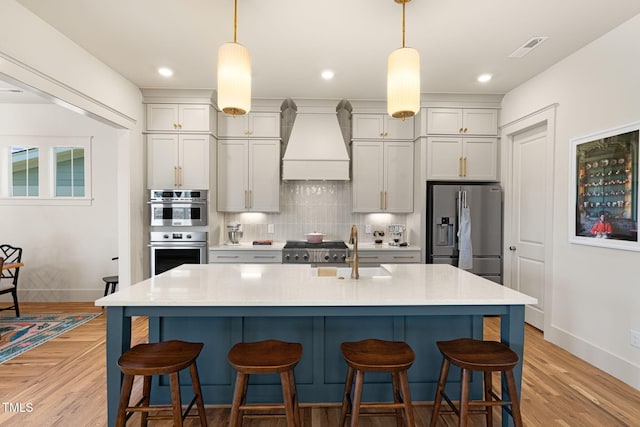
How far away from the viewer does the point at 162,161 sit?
13.7 ft

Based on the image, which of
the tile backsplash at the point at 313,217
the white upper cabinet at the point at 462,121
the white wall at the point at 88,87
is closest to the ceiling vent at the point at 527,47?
the white upper cabinet at the point at 462,121

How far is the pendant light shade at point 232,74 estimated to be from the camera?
6.42ft

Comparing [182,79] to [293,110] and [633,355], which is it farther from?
[633,355]

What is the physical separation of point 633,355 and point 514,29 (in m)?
2.79

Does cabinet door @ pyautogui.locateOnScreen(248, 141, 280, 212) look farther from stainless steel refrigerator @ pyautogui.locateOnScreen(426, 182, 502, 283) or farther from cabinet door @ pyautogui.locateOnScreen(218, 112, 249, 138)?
stainless steel refrigerator @ pyautogui.locateOnScreen(426, 182, 502, 283)

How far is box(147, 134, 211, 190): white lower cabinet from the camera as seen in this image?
4.16 m

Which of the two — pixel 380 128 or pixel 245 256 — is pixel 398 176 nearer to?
pixel 380 128

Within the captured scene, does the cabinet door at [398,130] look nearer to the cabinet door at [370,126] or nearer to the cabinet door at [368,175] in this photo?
the cabinet door at [370,126]

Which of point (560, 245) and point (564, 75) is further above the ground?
point (564, 75)

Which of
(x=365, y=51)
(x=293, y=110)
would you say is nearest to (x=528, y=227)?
(x=365, y=51)

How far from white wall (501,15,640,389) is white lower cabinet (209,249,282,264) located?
312cm

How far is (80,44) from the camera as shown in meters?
3.07

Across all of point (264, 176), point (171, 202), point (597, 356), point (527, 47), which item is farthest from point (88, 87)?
point (597, 356)

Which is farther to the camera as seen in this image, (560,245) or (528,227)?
(528,227)
